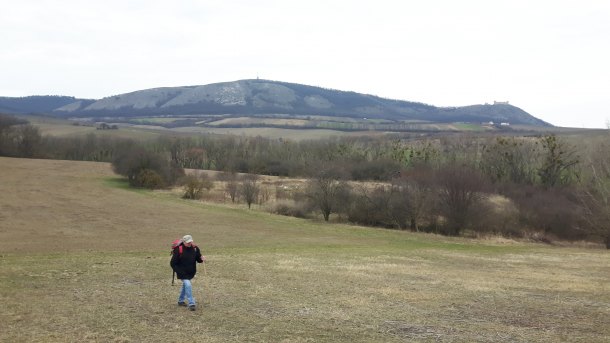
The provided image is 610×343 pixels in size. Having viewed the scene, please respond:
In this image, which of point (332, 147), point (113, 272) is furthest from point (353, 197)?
point (332, 147)

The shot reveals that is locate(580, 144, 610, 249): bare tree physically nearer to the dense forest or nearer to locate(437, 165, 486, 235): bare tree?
the dense forest

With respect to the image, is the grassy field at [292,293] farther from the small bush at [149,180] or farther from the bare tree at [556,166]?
the bare tree at [556,166]

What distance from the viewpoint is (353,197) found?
6700 centimetres

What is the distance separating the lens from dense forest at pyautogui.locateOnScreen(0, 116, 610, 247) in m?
62.0

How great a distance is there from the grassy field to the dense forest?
19.6 m

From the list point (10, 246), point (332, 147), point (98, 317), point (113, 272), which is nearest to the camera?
point (98, 317)

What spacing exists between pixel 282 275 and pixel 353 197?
43.1 meters

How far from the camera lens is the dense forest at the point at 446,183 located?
62.0 m

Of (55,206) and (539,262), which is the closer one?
(539,262)

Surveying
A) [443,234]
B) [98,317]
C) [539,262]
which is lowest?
[443,234]

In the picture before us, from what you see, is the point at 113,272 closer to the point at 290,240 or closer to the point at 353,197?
the point at 290,240

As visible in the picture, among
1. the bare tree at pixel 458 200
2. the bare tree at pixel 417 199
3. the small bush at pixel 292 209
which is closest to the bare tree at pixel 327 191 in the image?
the small bush at pixel 292 209

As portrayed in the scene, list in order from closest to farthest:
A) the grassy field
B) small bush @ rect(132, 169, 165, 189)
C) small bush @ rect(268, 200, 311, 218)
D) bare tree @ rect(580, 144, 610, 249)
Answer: the grassy field
bare tree @ rect(580, 144, 610, 249)
small bush @ rect(268, 200, 311, 218)
small bush @ rect(132, 169, 165, 189)

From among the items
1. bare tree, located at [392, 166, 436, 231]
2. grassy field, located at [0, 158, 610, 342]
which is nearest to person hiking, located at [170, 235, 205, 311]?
grassy field, located at [0, 158, 610, 342]
